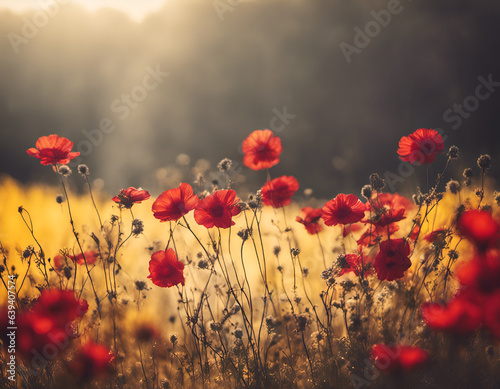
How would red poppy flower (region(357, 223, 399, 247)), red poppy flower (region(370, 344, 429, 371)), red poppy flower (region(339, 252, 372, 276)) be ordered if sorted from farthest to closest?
red poppy flower (region(357, 223, 399, 247)), red poppy flower (region(339, 252, 372, 276)), red poppy flower (region(370, 344, 429, 371))

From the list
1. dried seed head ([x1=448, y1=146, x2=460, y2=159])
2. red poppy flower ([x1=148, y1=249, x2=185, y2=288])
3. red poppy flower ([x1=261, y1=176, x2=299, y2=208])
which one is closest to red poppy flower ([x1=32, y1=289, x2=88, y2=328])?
red poppy flower ([x1=148, y1=249, x2=185, y2=288])

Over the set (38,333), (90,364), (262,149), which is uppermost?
(262,149)

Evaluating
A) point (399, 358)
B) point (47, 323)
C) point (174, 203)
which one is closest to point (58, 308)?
point (47, 323)

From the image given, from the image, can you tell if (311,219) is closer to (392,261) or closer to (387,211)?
(387,211)

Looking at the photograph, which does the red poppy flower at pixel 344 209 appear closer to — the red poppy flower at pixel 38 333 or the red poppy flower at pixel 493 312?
the red poppy flower at pixel 493 312

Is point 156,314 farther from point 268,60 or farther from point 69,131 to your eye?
point 69,131

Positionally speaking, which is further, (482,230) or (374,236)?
(374,236)

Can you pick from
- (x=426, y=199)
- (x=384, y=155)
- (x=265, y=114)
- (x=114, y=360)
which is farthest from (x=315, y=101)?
(x=114, y=360)

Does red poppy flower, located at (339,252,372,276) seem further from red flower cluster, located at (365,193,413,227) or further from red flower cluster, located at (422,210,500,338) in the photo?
red flower cluster, located at (422,210,500,338)
